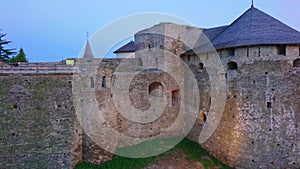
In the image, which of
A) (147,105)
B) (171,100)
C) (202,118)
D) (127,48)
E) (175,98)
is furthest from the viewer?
(127,48)

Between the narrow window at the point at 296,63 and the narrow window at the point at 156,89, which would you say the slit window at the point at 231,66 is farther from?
the narrow window at the point at 156,89

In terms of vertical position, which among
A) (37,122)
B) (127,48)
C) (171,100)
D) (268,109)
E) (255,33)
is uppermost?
(127,48)

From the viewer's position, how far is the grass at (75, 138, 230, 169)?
54.5 ft

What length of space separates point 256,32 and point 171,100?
7163 millimetres

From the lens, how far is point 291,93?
16750mm

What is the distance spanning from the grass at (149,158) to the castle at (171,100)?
0.37 metres

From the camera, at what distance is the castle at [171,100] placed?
15000 millimetres

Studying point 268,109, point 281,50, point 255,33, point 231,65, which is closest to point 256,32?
point 255,33

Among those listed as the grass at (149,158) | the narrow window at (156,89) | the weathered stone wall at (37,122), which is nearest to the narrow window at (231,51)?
the narrow window at (156,89)

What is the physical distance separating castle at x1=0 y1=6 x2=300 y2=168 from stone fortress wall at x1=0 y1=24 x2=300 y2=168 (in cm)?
5

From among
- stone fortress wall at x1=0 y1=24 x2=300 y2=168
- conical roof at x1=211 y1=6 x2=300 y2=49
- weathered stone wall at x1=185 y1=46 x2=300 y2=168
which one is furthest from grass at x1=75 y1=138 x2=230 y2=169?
conical roof at x1=211 y1=6 x2=300 y2=49

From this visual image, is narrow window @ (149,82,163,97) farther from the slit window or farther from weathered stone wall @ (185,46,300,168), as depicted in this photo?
weathered stone wall @ (185,46,300,168)

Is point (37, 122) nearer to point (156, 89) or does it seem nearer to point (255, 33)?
point (156, 89)

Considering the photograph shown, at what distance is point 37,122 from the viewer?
49.4 feet
